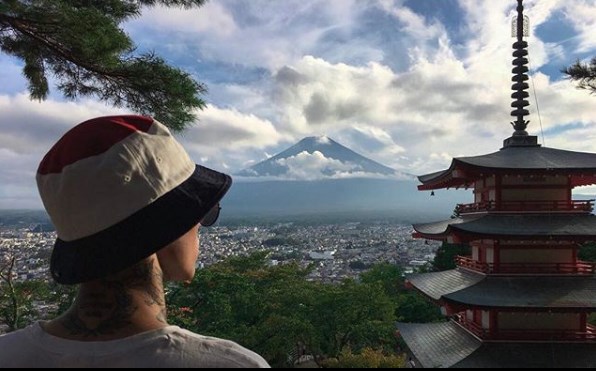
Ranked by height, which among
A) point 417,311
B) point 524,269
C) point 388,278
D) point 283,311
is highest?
point 524,269

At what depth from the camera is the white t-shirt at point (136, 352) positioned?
92cm

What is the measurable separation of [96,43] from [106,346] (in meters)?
4.13

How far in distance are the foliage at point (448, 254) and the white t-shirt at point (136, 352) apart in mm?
25860

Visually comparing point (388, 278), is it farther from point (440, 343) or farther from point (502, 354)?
point (502, 354)

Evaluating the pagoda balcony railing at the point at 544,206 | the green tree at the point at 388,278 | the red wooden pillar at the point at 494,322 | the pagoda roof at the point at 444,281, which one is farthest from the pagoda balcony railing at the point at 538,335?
the green tree at the point at 388,278

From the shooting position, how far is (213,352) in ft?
3.07

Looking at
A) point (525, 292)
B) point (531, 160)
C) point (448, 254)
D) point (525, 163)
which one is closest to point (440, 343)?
point (525, 292)

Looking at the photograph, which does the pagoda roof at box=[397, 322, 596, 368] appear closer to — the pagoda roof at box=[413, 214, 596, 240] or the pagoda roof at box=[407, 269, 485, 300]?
the pagoda roof at box=[407, 269, 485, 300]

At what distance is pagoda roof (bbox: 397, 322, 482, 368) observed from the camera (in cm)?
951

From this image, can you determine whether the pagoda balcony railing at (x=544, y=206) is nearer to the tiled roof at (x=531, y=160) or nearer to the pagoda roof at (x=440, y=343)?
the tiled roof at (x=531, y=160)

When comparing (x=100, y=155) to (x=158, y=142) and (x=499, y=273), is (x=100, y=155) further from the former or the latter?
(x=499, y=273)

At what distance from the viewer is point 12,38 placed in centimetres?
536

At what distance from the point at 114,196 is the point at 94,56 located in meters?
4.21

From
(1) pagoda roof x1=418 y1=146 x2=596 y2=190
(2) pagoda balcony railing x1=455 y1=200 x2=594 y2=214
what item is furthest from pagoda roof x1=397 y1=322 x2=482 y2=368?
(1) pagoda roof x1=418 y1=146 x2=596 y2=190
